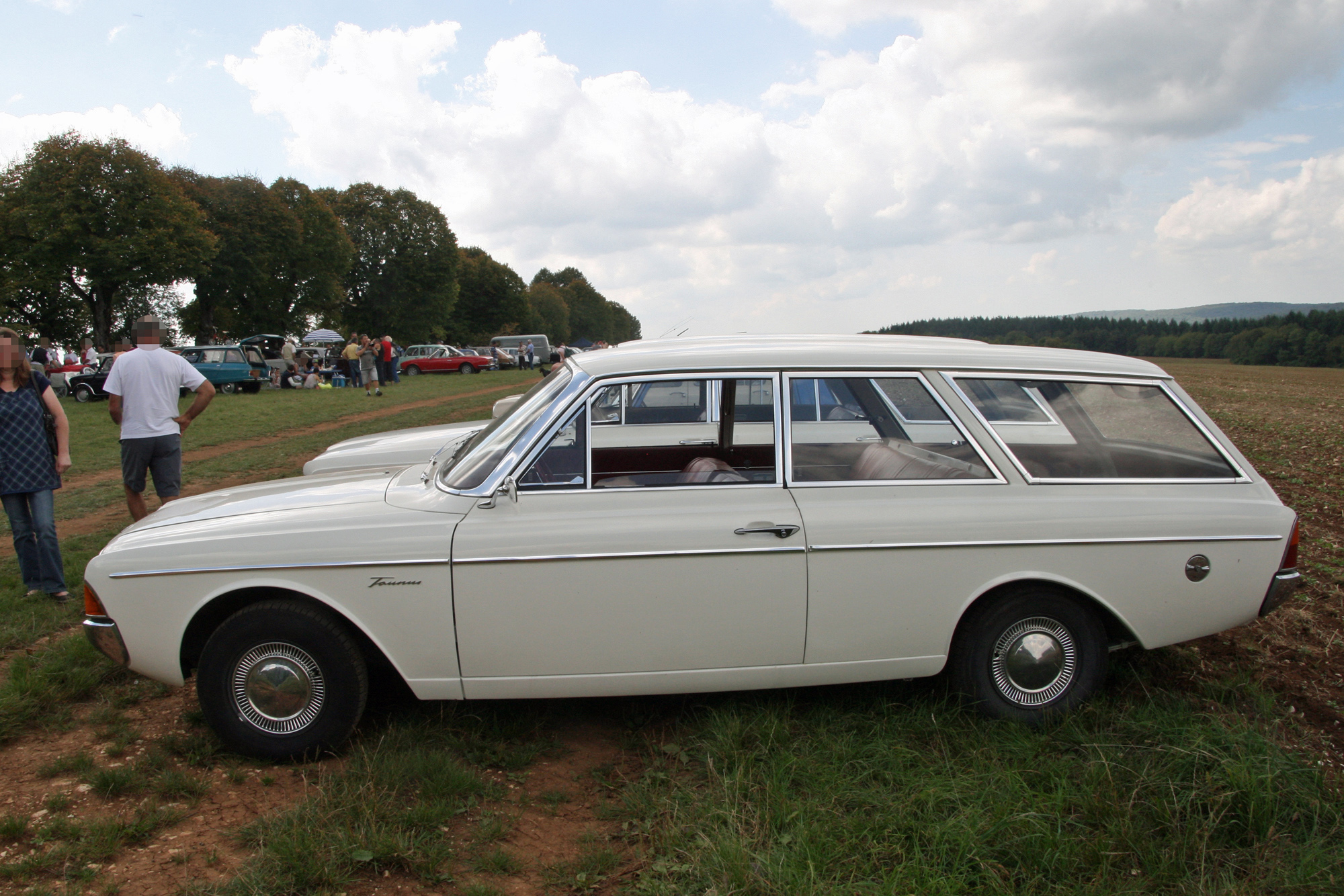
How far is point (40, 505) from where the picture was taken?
516 centimetres

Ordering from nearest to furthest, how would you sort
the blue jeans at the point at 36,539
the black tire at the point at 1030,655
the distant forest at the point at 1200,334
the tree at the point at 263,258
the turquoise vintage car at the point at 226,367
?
the black tire at the point at 1030,655 < the blue jeans at the point at 36,539 < the turquoise vintage car at the point at 226,367 < the tree at the point at 263,258 < the distant forest at the point at 1200,334

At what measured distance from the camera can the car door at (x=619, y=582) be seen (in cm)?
311

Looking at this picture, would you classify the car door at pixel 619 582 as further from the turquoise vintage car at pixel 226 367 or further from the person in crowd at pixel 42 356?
the person in crowd at pixel 42 356

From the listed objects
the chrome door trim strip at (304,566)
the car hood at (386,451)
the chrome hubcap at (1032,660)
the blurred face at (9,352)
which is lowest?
the chrome hubcap at (1032,660)

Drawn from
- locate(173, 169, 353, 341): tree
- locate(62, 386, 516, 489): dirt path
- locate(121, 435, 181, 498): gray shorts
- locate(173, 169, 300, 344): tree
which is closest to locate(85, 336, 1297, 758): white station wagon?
locate(121, 435, 181, 498): gray shorts

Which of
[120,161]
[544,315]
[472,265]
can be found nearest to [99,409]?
[120,161]

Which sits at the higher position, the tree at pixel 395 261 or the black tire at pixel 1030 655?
the tree at pixel 395 261

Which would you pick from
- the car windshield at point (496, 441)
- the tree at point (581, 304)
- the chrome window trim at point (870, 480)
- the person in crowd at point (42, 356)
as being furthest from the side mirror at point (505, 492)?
the tree at point (581, 304)

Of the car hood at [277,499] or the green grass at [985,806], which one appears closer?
the green grass at [985,806]

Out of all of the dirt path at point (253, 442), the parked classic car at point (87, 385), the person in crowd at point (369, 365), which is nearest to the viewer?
the dirt path at point (253, 442)

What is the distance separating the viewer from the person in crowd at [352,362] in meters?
28.8

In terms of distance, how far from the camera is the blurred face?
5031mm

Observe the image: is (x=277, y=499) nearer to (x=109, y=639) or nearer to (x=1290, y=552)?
(x=109, y=639)

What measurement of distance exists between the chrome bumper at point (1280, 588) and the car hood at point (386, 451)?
4.29 m
